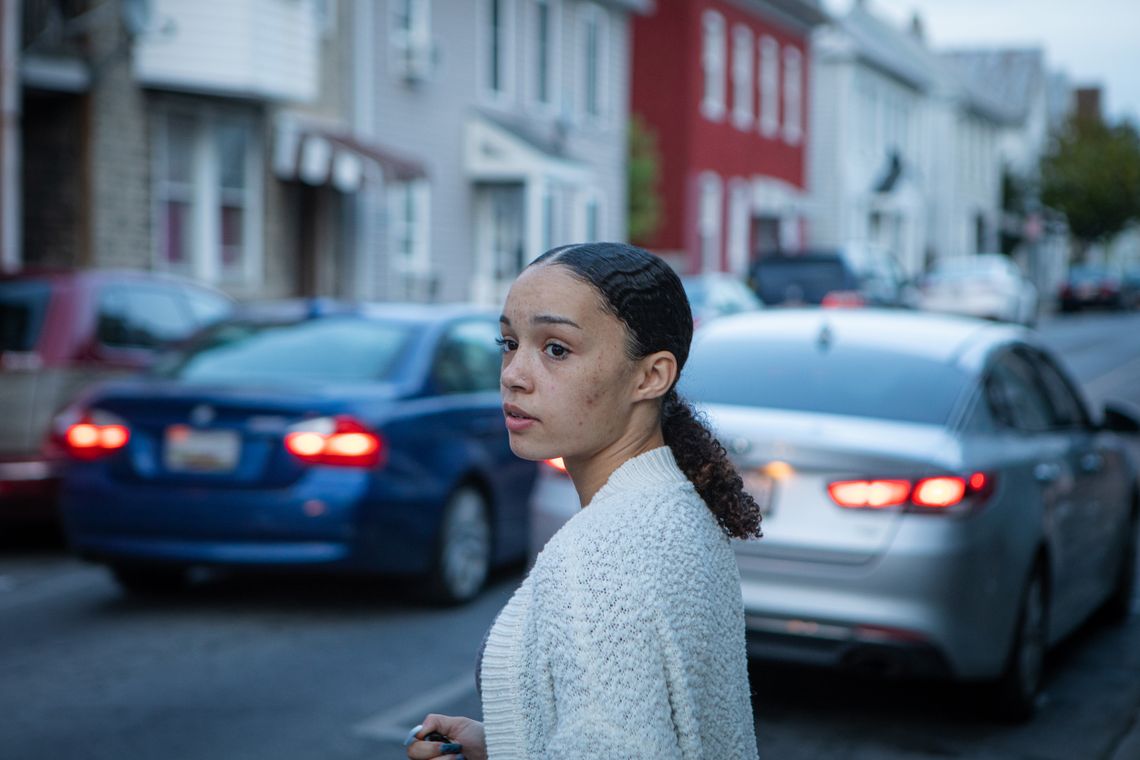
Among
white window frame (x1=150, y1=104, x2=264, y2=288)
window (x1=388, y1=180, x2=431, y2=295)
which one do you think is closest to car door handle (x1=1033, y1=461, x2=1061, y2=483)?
white window frame (x1=150, y1=104, x2=264, y2=288)

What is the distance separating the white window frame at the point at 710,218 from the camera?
123 feet

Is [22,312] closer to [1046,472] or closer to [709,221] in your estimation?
[1046,472]

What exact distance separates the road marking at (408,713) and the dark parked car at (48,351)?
3961mm

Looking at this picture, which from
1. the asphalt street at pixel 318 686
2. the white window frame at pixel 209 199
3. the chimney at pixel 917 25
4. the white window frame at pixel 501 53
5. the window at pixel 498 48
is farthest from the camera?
the chimney at pixel 917 25

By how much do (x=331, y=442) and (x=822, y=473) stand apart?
269 cm

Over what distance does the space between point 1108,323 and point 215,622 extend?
140 ft

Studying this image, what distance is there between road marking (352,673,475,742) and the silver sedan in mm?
699

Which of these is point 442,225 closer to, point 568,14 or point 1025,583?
point 568,14

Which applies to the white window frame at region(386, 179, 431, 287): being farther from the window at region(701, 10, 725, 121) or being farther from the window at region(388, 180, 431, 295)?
the window at region(701, 10, 725, 121)

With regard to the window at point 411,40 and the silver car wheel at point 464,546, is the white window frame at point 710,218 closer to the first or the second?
the window at point 411,40

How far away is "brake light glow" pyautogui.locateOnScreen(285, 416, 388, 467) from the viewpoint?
24.6 feet

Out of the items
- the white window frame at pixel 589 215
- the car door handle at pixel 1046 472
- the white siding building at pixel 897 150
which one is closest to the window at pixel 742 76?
the white siding building at pixel 897 150

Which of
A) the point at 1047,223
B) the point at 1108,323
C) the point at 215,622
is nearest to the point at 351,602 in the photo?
the point at 215,622

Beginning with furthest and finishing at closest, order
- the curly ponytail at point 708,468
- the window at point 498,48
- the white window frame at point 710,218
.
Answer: the white window frame at point 710,218, the window at point 498,48, the curly ponytail at point 708,468
